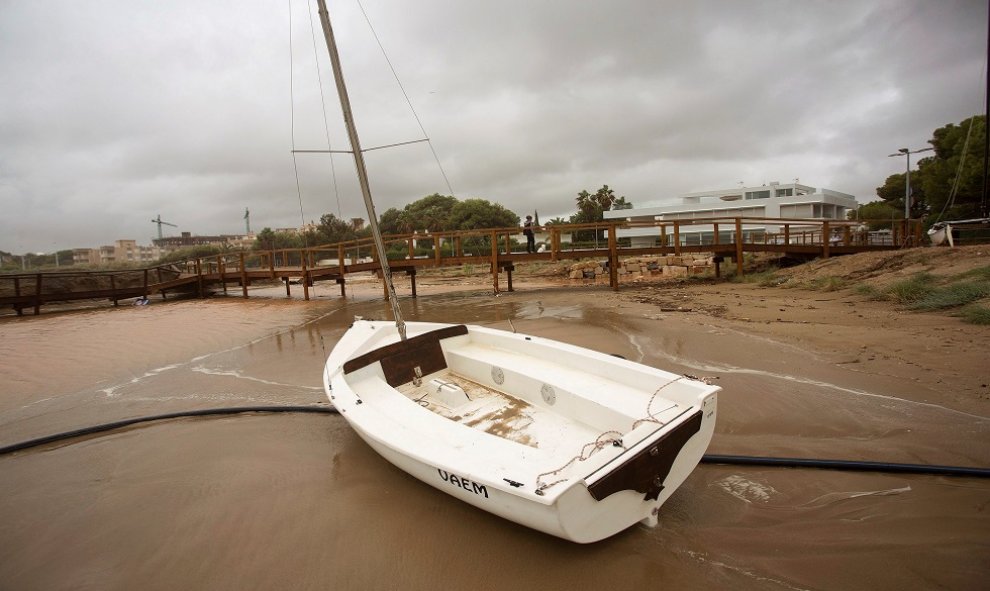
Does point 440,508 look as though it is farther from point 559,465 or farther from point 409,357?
point 409,357

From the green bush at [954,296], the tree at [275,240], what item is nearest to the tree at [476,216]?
the tree at [275,240]

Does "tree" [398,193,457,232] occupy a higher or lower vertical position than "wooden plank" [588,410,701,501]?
higher

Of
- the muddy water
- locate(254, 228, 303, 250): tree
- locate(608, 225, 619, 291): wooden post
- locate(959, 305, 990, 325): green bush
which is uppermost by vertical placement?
locate(254, 228, 303, 250): tree

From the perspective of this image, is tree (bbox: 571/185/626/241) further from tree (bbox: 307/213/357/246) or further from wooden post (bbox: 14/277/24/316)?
wooden post (bbox: 14/277/24/316)

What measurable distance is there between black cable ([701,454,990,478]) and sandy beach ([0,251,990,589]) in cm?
6

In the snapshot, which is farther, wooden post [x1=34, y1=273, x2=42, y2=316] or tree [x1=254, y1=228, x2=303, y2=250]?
tree [x1=254, y1=228, x2=303, y2=250]

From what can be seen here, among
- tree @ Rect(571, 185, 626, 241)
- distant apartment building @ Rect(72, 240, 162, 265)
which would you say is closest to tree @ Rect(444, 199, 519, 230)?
tree @ Rect(571, 185, 626, 241)

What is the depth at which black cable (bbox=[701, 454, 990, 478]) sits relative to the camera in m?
3.12

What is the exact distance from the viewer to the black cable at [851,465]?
3.12 meters

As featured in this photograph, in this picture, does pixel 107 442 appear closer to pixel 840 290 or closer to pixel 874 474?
pixel 874 474

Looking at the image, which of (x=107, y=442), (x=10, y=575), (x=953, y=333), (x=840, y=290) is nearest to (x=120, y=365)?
(x=107, y=442)

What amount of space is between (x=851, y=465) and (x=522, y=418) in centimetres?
249

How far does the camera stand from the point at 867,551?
8.41ft

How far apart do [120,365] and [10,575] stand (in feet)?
22.3
